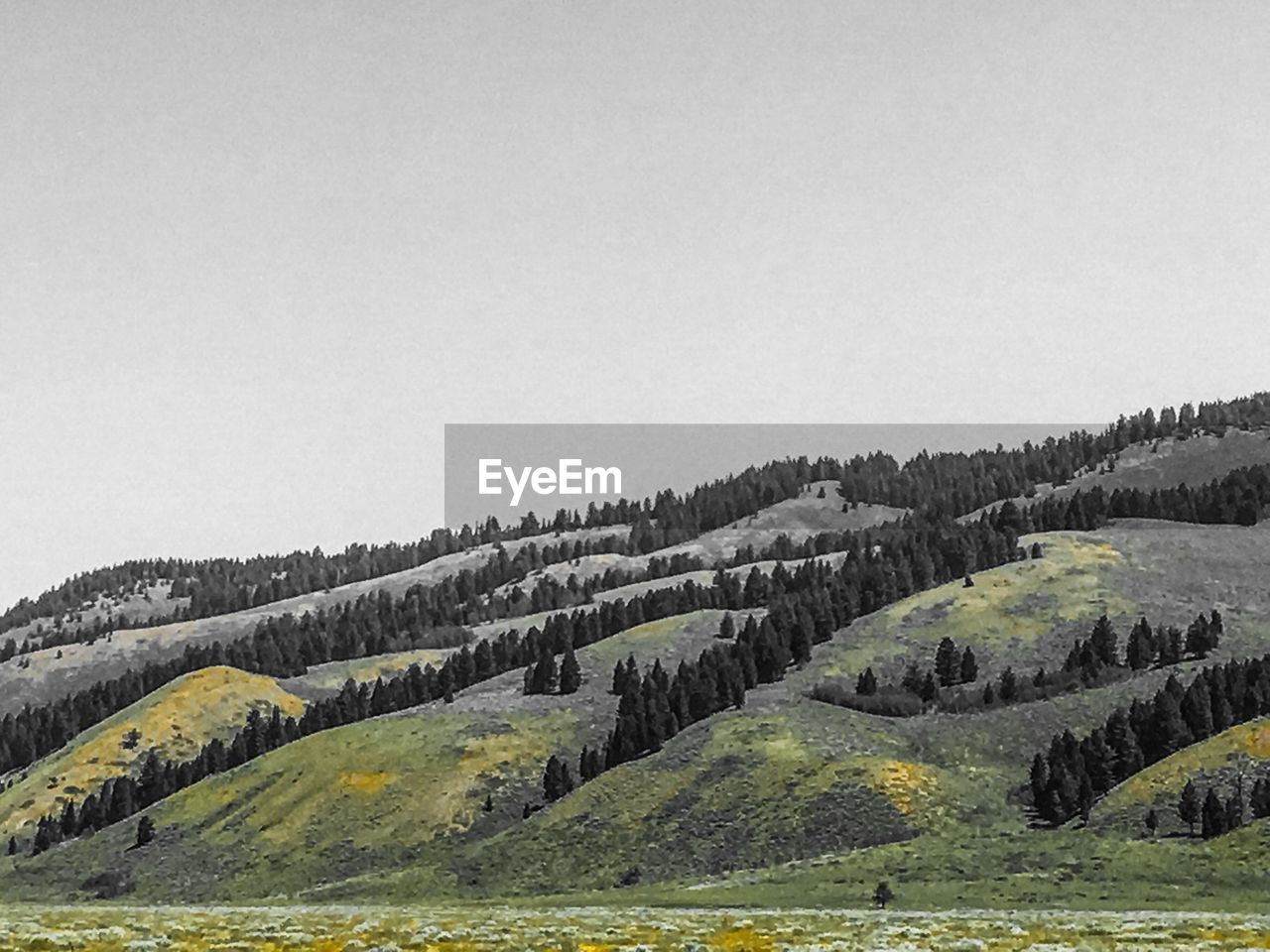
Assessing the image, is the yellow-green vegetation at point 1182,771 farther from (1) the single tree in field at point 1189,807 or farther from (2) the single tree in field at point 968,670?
(2) the single tree in field at point 968,670

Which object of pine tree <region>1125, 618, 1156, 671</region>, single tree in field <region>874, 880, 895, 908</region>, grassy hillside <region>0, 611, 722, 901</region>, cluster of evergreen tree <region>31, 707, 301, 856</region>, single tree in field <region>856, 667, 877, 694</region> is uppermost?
pine tree <region>1125, 618, 1156, 671</region>

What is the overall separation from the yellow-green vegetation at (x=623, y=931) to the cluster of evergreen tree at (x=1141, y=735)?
37400mm

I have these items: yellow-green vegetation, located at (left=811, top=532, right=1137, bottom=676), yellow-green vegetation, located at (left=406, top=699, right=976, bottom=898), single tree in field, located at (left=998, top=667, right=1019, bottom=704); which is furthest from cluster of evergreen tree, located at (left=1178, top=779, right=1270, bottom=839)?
yellow-green vegetation, located at (left=811, top=532, right=1137, bottom=676)

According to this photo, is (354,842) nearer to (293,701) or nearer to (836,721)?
(836,721)

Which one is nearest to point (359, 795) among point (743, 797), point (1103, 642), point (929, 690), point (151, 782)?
point (743, 797)

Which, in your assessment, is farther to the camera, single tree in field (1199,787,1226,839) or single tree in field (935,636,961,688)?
single tree in field (935,636,961,688)

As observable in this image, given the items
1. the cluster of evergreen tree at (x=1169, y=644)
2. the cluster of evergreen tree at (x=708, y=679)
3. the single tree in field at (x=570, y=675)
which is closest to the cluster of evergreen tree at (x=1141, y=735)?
the cluster of evergreen tree at (x=1169, y=644)

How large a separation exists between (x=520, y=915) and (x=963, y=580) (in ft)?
437

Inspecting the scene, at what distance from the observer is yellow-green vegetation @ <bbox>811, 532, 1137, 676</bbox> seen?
5768 inches

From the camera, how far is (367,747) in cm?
12325

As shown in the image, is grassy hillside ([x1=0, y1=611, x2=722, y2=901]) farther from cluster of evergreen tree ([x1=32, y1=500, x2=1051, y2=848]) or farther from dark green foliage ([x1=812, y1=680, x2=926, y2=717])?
dark green foliage ([x1=812, y1=680, x2=926, y2=717])

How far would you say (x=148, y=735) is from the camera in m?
165

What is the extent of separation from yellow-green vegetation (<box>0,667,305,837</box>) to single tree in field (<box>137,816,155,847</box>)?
31.3m

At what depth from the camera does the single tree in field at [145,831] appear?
11394 centimetres
